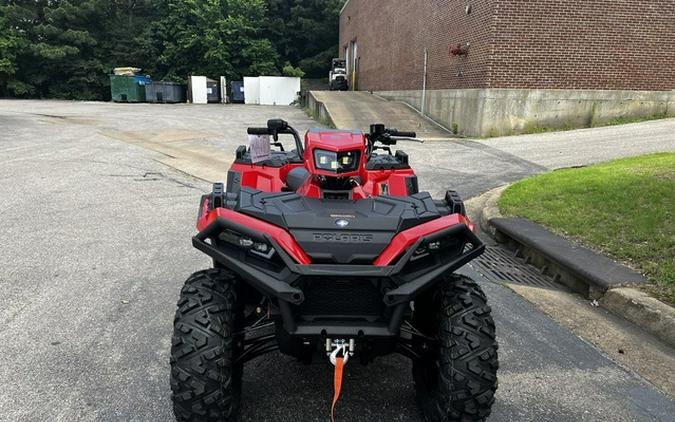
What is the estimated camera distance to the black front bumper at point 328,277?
209cm

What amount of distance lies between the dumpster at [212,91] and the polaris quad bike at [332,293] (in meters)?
35.9

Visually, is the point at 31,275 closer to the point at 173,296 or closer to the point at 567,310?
the point at 173,296

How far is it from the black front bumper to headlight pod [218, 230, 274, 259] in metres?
0.04

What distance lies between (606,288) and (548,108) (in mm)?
11346

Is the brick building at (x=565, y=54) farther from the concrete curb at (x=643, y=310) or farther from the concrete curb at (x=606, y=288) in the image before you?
the concrete curb at (x=643, y=310)

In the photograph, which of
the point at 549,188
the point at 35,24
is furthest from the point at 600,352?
the point at 35,24

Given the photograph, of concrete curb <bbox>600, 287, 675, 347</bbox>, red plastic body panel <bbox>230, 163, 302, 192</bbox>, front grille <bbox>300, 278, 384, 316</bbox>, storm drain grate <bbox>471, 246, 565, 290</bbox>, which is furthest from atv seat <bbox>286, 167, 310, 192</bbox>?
concrete curb <bbox>600, 287, 675, 347</bbox>

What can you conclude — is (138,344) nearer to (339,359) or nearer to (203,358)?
(203,358)

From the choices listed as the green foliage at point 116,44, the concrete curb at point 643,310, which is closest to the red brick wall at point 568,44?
the concrete curb at point 643,310

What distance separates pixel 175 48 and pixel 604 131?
3538 cm

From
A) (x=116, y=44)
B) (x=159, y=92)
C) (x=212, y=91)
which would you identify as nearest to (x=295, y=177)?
(x=159, y=92)

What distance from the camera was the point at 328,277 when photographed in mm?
2109

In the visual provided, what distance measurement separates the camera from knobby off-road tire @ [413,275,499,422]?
221 centimetres

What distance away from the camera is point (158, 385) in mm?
2799
